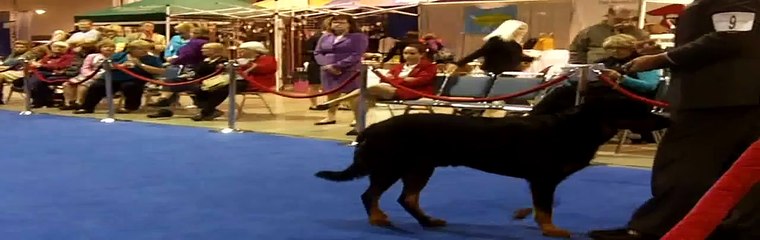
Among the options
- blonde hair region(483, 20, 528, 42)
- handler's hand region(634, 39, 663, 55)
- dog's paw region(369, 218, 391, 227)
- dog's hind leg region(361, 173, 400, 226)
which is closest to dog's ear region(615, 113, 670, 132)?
dog's hind leg region(361, 173, 400, 226)

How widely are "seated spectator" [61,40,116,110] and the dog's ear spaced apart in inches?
329

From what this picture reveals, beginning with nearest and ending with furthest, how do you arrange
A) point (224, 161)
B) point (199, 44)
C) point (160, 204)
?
point (160, 204), point (224, 161), point (199, 44)

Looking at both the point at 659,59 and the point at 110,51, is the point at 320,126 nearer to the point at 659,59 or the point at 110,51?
the point at 110,51

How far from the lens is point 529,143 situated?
417 cm

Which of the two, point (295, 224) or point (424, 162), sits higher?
point (424, 162)

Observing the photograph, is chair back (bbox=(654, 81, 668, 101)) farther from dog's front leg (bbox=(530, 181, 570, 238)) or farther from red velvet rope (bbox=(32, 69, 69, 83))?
red velvet rope (bbox=(32, 69, 69, 83))

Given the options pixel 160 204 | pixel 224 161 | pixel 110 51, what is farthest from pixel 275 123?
pixel 160 204

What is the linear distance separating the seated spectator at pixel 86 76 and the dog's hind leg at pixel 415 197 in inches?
294

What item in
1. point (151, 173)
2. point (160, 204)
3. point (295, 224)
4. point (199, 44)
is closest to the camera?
point (295, 224)

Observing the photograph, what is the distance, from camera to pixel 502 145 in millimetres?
4203

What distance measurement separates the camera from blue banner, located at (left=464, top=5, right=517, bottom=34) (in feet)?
40.7

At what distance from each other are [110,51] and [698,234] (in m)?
10.2

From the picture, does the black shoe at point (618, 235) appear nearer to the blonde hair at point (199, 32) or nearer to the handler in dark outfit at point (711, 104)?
the handler in dark outfit at point (711, 104)

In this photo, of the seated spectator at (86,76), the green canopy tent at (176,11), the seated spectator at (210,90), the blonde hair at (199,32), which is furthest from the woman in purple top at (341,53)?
the green canopy tent at (176,11)
